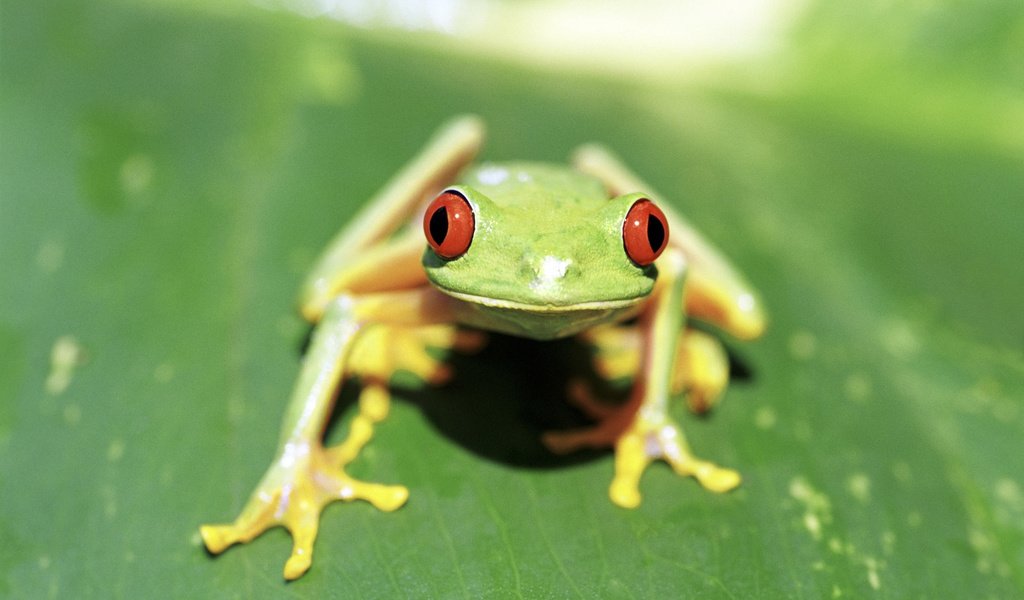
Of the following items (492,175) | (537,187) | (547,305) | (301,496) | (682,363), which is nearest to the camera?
(547,305)

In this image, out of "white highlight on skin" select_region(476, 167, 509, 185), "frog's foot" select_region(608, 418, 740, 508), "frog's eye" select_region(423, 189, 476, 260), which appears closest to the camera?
"frog's eye" select_region(423, 189, 476, 260)

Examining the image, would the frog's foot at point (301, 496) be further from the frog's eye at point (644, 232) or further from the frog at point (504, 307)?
the frog's eye at point (644, 232)

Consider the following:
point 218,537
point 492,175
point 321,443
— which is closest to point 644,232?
point 492,175

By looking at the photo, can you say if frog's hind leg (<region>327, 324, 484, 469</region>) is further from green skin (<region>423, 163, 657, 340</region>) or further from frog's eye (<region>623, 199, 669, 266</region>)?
frog's eye (<region>623, 199, 669, 266</region>)

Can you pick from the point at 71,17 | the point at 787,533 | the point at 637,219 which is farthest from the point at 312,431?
the point at 71,17

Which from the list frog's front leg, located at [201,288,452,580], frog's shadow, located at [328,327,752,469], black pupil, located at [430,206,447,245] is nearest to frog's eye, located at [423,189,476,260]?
black pupil, located at [430,206,447,245]

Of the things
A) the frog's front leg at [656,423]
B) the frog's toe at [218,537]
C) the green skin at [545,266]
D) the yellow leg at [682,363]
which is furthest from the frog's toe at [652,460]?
the frog's toe at [218,537]

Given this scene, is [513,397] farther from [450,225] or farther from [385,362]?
[450,225]
